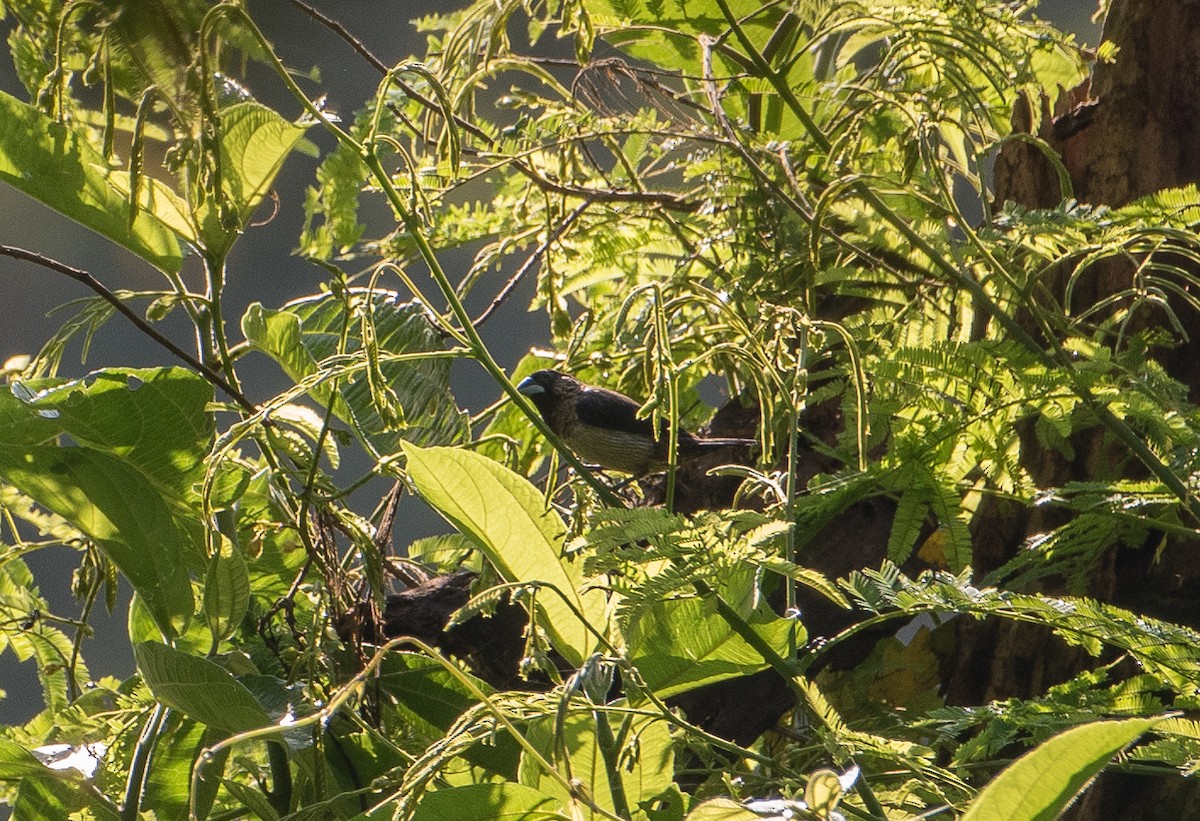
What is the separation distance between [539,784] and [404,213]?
0.38 metres

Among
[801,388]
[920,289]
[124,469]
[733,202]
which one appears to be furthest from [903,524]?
[124,469]

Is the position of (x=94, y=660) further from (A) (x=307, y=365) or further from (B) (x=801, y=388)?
(B) (x=801, y=388)

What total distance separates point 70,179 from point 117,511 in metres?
0.26

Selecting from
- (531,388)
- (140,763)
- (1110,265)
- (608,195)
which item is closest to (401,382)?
(608,195)

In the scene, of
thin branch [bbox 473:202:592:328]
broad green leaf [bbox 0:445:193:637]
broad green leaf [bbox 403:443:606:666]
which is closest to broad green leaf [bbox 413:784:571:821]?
broad green leaf [bbox 403:443:606:666]

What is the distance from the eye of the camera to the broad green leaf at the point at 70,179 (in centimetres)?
89

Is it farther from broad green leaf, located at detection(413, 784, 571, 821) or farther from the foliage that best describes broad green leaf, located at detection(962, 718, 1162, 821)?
broad green leaf, located at detection(413, 784, 571, 821)

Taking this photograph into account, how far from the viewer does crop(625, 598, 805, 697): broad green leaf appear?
763 mm

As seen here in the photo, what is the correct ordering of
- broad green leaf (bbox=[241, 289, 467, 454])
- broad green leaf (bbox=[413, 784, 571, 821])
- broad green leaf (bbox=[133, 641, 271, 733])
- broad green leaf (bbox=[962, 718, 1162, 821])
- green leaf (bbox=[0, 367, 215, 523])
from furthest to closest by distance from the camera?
broad green leaf (bbox=[241, 289, 467, 454])
green leaf (bbox=[0, 367, 215, 523])
broad green leaf (bbox=[133, 641, 271, 733])
broad green leaf (bbox=[413, 784, 571, 821])
broad green leaf (bbox=[962, 718, 1162, 821])

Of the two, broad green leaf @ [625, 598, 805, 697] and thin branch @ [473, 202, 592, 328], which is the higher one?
thin branch @ [473, 202, 592, 328]

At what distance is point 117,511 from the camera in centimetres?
94

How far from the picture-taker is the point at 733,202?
3.70ft

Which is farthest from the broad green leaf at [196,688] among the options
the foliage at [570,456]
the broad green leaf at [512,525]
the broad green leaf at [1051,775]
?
the broad green leaf at [1051,775]

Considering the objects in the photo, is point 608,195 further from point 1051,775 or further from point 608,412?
point 1051,775
